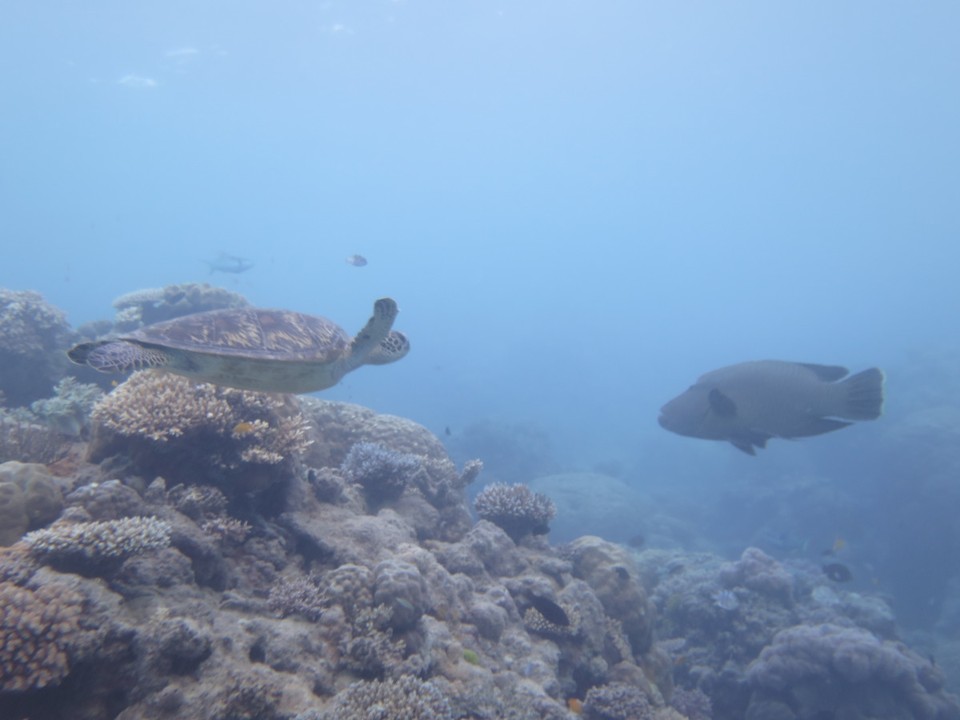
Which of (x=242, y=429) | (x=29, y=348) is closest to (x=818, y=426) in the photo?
(x=242, y=429)

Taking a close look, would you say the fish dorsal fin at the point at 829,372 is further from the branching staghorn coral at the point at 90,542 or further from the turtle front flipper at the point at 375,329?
the branching staghorn coral at the point at 90,542

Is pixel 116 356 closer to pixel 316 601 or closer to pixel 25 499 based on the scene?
pixel 25 499

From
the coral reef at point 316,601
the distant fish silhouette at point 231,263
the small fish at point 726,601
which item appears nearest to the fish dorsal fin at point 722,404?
the coral reef at point 316,601

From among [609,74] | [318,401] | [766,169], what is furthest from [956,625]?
[766,169]

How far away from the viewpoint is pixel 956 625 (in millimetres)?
17703

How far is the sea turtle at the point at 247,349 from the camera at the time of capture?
4574 millimetres

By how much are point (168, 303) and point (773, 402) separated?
610 inches

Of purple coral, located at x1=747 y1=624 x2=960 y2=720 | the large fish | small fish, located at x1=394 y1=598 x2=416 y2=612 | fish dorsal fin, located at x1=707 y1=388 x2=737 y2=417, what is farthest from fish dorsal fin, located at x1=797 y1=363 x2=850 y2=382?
small fish, located at x1=394 y1=598 x2=416 y2=612

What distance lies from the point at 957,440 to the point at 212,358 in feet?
112

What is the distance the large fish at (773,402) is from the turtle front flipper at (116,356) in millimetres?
6386

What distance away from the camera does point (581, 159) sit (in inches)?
4555

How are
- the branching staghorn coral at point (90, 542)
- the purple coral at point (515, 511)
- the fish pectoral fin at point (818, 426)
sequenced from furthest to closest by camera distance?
the purple coral at point (515, 511)
the fish pectoral fin at point (818, 426)
the branching staghorn coral at point (90, 542)

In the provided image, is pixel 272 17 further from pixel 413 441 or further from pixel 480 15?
pixel 413 441

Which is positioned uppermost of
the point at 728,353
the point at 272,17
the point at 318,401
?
the point at 272,17
